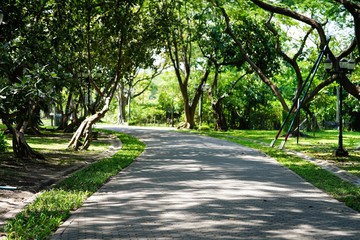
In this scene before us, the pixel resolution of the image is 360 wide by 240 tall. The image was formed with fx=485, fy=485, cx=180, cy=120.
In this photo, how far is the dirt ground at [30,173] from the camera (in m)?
7.77

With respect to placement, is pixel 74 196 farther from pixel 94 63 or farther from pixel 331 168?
pixel 94 63

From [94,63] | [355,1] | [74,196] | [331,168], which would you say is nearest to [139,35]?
[94,63]

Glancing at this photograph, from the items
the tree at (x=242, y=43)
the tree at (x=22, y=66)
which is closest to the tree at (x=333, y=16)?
the tree at (x=22, y=66)

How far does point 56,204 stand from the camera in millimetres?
7344

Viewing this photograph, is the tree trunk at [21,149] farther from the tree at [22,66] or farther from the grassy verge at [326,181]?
the grassy verge at [326,181]

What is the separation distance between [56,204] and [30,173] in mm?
4293

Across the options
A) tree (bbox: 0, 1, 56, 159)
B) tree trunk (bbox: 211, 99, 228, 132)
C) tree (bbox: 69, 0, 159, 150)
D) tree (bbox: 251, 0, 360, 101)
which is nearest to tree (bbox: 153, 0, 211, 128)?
tree trunk (bbox: 211, 99, 228, 132)

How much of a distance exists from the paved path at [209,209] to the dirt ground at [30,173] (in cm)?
115

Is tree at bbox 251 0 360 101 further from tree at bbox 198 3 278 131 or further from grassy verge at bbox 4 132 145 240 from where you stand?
tree at bbox 198 3 278 131

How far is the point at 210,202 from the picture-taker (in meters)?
7.88

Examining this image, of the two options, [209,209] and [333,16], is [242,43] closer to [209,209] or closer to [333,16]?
[333,16]

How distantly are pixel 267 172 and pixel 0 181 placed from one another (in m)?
6.25

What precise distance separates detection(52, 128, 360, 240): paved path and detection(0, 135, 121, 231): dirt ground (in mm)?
1147

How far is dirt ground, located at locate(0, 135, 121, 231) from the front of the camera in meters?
7.77
